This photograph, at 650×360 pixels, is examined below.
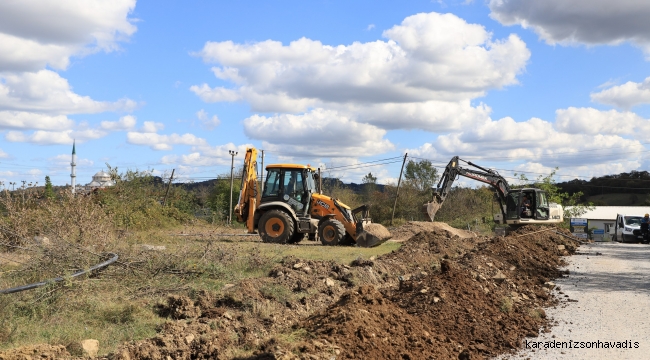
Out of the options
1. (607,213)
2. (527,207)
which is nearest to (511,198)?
(527,207)

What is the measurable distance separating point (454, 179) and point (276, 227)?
1152 cm

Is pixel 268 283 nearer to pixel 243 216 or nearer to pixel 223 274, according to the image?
pixel 223 274

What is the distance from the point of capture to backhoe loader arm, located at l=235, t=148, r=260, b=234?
72.9ft

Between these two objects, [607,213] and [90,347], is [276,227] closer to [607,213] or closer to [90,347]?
[90,347]

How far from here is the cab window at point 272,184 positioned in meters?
21.9

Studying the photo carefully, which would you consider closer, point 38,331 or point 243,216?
point 38,331

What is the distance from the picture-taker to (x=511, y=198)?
30453 millimetres

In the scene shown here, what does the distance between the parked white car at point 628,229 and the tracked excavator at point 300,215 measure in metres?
19.9

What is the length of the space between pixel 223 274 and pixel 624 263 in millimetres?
13723

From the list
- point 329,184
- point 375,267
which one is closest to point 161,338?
point 375,267

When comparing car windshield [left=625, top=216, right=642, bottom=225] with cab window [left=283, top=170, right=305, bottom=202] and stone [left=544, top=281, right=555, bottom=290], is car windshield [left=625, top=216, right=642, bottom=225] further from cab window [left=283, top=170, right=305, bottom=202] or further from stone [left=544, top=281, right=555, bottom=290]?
stone [left=544, top=281, right=555, bottom=290]

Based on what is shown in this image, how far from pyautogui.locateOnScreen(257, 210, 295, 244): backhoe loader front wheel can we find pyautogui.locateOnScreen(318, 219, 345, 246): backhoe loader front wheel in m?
1.07

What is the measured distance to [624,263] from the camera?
19.6m

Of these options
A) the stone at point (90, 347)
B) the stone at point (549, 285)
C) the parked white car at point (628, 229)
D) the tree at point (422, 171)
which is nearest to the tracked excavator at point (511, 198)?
the parked white car at point (628, 229)
